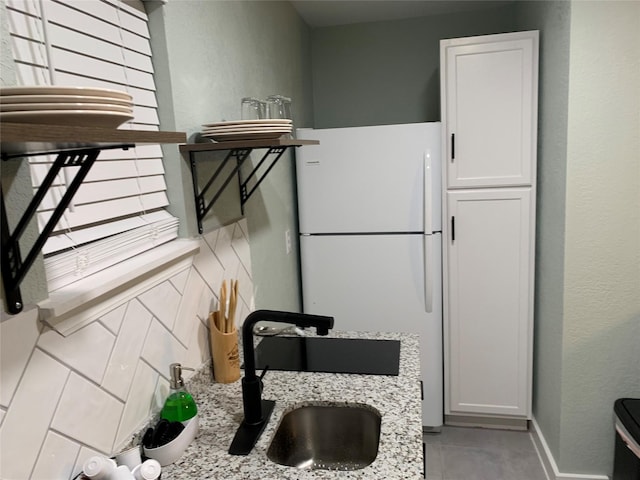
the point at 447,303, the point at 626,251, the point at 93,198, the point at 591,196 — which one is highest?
the point at 93,198

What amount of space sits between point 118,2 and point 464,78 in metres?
1.67

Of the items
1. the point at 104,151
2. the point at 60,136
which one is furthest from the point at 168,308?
the point at 60,136

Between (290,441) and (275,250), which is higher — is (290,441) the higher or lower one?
the lower one

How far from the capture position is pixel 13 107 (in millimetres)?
592

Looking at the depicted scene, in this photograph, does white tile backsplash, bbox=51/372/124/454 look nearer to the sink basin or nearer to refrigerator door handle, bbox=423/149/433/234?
the sink basin

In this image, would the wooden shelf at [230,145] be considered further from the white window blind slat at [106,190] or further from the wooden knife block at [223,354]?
the wooden knife block at [223,354]

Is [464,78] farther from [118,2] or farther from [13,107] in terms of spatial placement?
[13,107]

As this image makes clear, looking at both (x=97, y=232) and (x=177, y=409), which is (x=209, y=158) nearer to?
(x=97, y=232)

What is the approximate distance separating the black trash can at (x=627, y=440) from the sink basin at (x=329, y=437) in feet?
3.82

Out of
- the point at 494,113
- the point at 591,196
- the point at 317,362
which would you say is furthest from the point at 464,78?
the point at 317,362

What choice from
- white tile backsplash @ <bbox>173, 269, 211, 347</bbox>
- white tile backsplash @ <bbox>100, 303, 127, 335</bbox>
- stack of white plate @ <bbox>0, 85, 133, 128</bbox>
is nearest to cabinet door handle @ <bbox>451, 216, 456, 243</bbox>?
white tile backsplash @ <bbox>173, 269, 211, 347</bbox>

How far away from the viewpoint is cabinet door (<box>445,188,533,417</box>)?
2.37m

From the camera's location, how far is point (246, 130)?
1345 millimetres

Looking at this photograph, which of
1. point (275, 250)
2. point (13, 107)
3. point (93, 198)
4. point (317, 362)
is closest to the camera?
point (13, 107)
